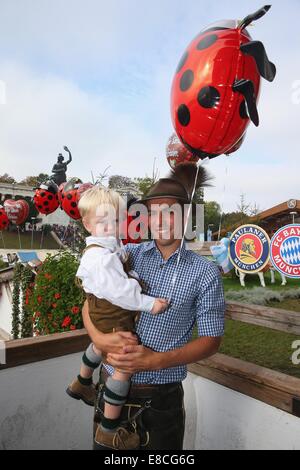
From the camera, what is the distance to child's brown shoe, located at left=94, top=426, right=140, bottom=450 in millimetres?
1527

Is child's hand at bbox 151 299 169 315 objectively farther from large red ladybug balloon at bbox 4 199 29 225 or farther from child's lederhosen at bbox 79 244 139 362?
large red ladybug balloon at bbox 4 199 29 225

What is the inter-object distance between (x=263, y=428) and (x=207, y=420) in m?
0.38

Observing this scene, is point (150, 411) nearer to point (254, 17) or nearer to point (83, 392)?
point (83, 392)

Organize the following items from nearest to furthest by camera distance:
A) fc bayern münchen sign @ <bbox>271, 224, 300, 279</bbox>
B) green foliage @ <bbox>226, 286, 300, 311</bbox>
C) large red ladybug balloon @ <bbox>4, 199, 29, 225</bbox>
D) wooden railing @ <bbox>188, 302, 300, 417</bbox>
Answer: wooden railing @ <bbox>188, 302, 300, 417</bbox>
fc bayern münchen sign @ <bbox>271, 224, 300, 279</bbox>
green foliage @ <bbox>226, 286, 300, 311</bbox>
large red ladybug balloon @ <bbox>4, 199, 29, 225</bbox>

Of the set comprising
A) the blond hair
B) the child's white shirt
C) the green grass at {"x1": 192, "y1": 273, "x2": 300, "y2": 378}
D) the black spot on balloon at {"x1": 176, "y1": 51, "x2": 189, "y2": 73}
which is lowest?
the green grass at {"x1": 192, "y1": 273, "x2": 300, "y2": 378}

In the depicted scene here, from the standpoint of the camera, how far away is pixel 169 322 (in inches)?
61.2

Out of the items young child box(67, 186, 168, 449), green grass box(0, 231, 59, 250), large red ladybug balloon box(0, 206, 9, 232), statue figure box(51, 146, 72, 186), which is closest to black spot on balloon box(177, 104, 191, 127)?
young child box(67, 186, 168, 449)

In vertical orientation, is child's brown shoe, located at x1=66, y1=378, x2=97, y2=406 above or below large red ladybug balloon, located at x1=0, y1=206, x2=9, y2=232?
below

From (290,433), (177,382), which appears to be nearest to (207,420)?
(290,433)

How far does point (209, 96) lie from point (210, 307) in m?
1.26

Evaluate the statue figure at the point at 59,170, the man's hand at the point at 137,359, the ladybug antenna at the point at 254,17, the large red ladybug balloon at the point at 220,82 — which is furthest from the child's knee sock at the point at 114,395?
the statue figure at the point at 59,170

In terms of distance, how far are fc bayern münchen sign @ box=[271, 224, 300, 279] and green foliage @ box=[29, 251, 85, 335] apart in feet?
10.6

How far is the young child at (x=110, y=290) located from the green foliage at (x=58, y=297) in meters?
2.27

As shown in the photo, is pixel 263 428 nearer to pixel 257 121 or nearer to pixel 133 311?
pixel 133 311
